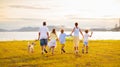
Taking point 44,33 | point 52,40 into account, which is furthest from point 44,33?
point 52,40

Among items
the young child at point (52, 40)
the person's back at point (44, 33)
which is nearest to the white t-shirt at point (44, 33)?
the person's back at point (44, 33)

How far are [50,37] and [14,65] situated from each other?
7489 mm

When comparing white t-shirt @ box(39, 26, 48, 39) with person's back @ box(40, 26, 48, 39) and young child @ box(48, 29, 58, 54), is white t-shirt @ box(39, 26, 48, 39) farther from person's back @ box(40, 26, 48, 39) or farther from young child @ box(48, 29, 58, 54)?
young child @ box(48, 29, 58, 54)

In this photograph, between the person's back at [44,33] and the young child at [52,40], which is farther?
the young child at [52,40]

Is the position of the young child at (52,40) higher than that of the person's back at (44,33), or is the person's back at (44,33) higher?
the person's back at (44,33)

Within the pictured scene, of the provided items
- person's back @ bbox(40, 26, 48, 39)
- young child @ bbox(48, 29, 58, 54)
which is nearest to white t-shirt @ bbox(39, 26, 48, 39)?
person's back @ bbox(40, 26, 48, 39)

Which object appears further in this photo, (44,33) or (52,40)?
(52,40)

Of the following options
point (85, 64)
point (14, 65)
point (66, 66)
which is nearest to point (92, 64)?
point (85, 64)

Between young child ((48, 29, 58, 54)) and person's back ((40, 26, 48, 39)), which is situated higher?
person's back ((40, 26, 48, 39))

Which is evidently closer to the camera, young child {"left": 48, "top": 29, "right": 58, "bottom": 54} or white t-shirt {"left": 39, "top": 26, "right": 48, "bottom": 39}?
white t-shirt {"left": 39, "top": 26, "right": 48, "bottom": 39}

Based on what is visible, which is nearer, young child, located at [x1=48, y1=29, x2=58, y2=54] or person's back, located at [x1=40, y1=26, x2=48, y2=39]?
person's back, located at [x1=40, y1=26, x2=48, y2=39]

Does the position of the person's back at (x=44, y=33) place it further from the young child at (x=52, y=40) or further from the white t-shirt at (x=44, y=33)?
the young child at (x=52, y=40)

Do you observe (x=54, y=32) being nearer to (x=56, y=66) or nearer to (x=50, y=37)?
(x=50, y=37)

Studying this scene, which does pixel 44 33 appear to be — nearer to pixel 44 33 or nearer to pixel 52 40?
pixel 44 33
